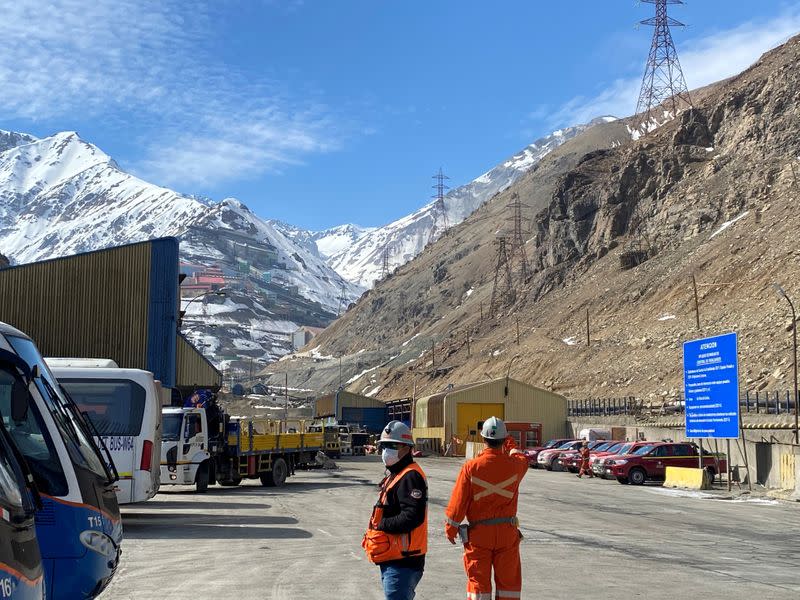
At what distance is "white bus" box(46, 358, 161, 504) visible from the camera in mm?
16375

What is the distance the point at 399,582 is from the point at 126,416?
1136cm

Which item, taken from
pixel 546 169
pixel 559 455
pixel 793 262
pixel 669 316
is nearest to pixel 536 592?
pixel 559 455

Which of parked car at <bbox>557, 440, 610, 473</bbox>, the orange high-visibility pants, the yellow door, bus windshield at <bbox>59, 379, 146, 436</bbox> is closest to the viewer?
the orange high-visibility pants

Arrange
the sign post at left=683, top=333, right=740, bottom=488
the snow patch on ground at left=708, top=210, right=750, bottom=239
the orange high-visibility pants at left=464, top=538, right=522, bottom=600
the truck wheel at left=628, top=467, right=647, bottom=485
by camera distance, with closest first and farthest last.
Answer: the orange high-visibility pants at left=464, top=538, right=522, bottom=600 < the sign post at left=683, top=333, right=740, bottom=488 < the truck wheel at left=628, top=467, right=647, bottom=485 < the snow patch on ground at left=708, top=210, right=750, bottom=239

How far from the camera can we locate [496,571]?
23.1ft

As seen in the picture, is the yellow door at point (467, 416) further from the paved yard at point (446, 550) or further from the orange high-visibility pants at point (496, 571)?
the orange high-visibility pants at point (496, 571)

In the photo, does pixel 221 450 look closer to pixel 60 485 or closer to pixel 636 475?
pixel 636 475

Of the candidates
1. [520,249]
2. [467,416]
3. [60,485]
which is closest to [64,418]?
[60,485]

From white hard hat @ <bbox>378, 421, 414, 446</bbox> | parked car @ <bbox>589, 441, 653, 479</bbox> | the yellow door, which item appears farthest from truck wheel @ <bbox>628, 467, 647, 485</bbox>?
white hard hat @ <bbox>378, 421, 414, 446</bbox>

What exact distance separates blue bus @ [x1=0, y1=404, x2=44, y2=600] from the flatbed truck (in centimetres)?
1977

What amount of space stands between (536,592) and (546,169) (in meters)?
185

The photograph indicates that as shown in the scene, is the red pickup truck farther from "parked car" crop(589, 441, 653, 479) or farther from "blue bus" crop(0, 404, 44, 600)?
"blue bus" crop(0, 404, 44, 600)

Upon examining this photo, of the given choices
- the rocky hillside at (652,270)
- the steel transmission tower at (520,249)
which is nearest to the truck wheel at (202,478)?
the rocky hillside at (652,270)

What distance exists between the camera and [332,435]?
54.0m
